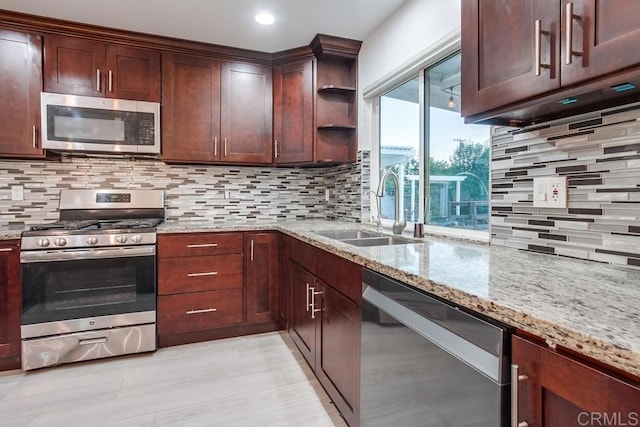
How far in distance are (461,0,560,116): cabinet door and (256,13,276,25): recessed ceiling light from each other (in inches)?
60.8

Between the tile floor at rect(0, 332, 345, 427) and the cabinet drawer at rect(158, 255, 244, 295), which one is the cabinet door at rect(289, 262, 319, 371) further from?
the cabinet drawer at rect(158, 255, 244, 295)

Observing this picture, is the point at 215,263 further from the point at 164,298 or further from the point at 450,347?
the point at 450,347

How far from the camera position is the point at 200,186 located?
3084 millimetres

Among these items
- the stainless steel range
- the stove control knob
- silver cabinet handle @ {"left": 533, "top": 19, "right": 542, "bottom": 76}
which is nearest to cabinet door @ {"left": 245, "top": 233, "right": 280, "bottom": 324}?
the stainless steel range

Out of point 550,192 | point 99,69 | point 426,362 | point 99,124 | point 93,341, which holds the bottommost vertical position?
point 93,341

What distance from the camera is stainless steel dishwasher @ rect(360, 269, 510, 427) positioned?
76 centimetres

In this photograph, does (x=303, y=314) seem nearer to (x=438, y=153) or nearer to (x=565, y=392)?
(x=438, y=153)

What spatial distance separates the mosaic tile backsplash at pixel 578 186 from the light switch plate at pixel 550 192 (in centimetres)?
2

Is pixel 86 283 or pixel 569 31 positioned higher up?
pixel 569 31

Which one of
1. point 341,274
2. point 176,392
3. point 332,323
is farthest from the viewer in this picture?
point 176,392

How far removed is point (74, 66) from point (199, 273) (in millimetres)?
1820

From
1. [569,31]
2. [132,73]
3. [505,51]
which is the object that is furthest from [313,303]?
[132,73]

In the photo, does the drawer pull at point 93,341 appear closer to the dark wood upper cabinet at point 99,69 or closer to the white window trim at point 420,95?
the dark wood upper cabinet at point 99,69

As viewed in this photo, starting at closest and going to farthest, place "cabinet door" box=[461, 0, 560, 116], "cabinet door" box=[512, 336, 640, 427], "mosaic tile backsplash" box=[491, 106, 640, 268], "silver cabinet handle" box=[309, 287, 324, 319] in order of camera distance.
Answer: "cabinet door" box=[512, 336, 640, 427] < "cabinet door" box=[461, 0, 560, 116] < "mosaic tile backsplash" box=[491, 106, 640, 268] < "silver cabinet handle" box=[309, 287, 324, 319]
